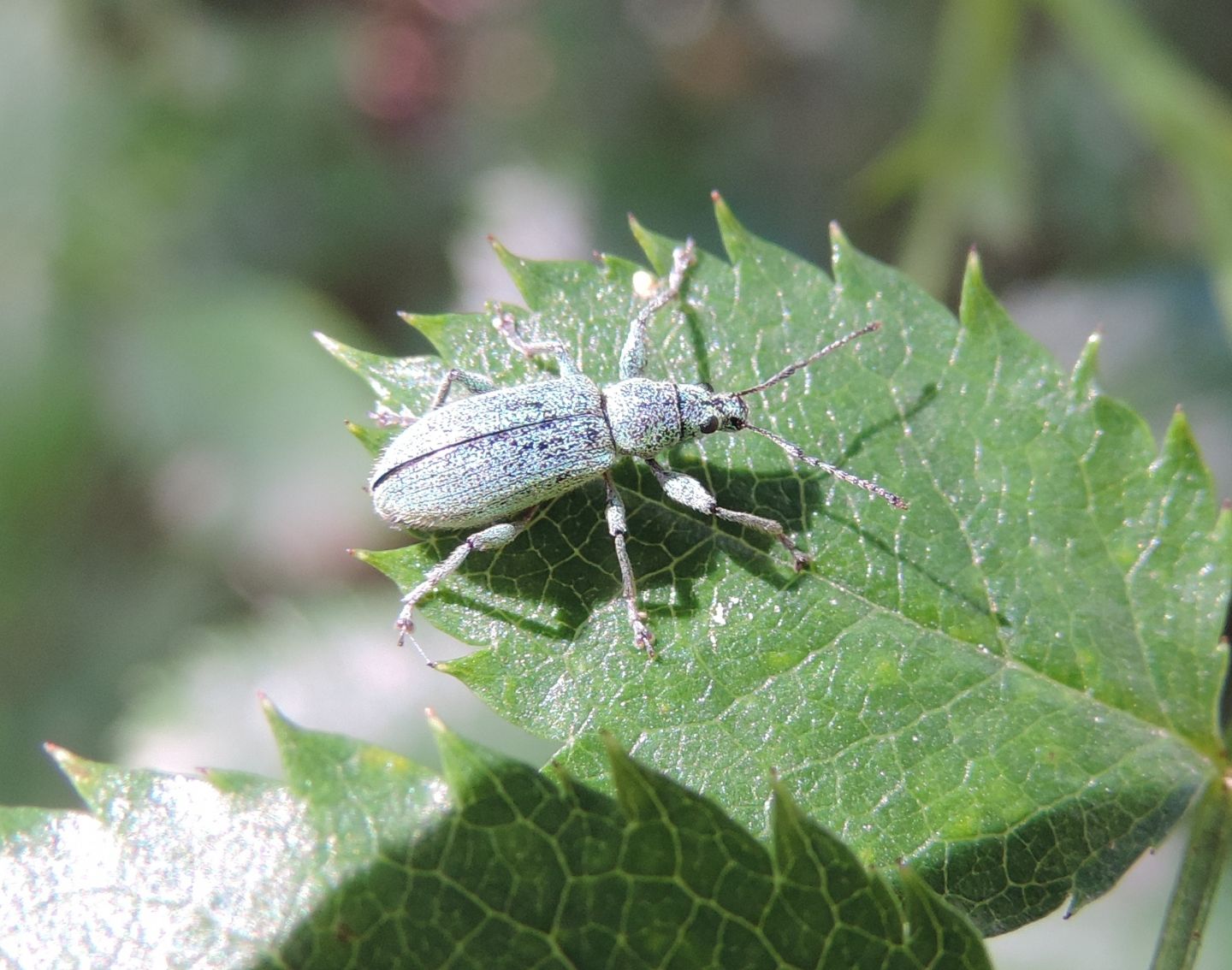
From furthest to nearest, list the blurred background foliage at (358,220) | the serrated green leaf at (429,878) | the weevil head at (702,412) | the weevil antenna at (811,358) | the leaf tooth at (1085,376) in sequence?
the blurred background foliage at (358,220)
the weevil head at (702,412)
the weevil antenna at (811,358)
the leaf tooth at (1085,376)
the serrated green leaf at (429,878)

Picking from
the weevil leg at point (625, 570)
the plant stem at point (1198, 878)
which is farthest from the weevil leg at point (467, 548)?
Answer: the plant stem at point (1198, 878)

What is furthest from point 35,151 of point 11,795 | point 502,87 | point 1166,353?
point 1166,353

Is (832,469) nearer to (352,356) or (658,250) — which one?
(658,250)

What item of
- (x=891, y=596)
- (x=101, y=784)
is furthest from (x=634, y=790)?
(x=101, y=784)

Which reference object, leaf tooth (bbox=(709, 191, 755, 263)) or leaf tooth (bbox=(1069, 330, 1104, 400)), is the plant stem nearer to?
leaf tooth (bbox=(1069, 330, 1104, 400))

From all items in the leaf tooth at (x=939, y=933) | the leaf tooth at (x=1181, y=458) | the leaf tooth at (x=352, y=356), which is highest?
the leaf tooth at (x=1181, y=458)

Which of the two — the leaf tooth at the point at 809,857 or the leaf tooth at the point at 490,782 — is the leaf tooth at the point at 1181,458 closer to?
the leaf tooth at the point at 809,857
